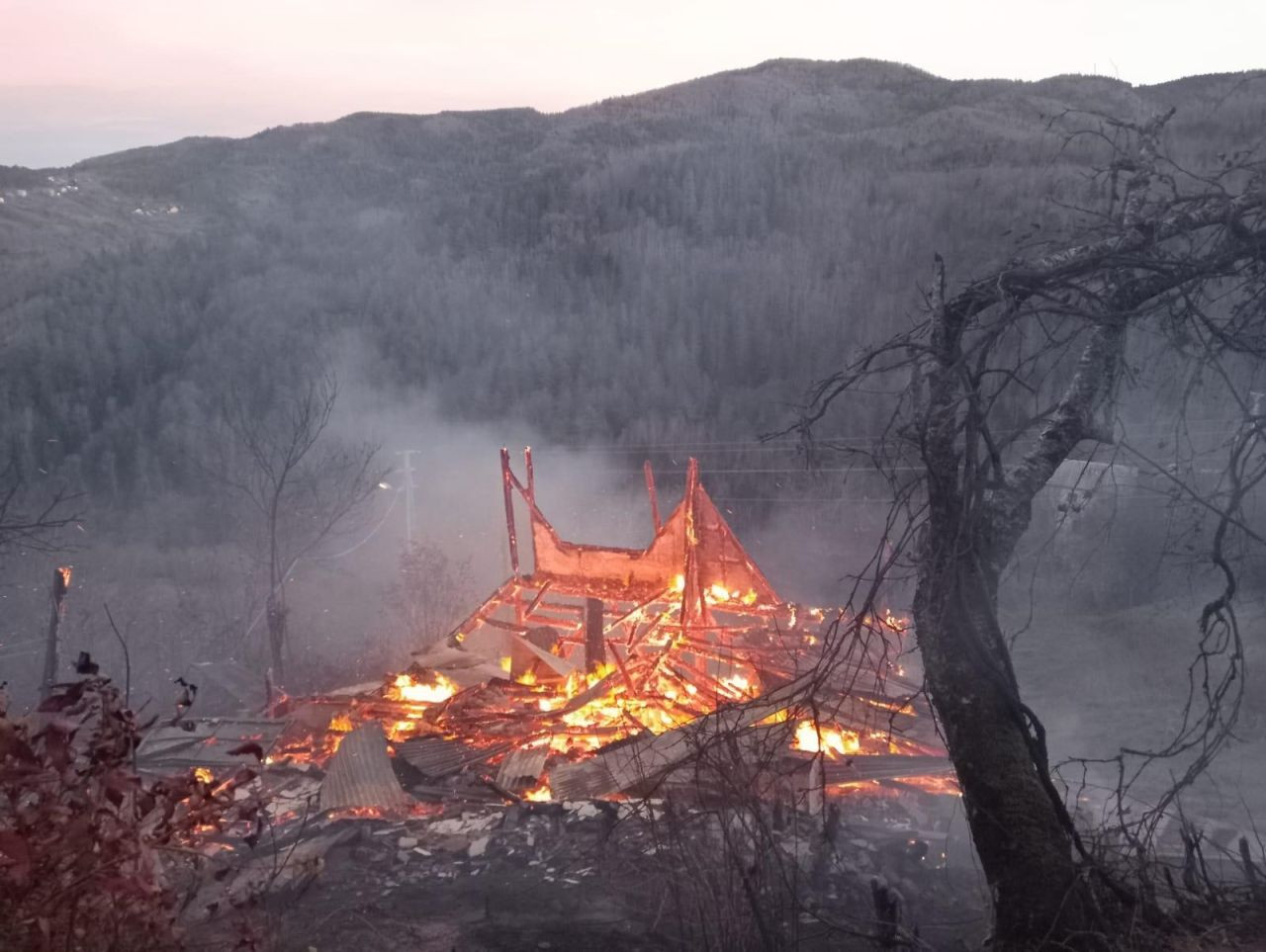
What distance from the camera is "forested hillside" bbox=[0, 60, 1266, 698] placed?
1108 inches

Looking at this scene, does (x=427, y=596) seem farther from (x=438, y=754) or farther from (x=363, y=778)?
(x=363, y=778)

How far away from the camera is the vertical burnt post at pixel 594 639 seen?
37.5 feet

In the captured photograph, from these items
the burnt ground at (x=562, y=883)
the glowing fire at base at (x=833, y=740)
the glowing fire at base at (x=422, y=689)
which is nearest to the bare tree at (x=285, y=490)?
the glowing fire at base at (x=422, y=689)

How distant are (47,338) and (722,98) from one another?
1740 inches

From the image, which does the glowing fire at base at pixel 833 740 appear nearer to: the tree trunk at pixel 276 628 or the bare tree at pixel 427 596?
the tree trunk at pixel 276 628

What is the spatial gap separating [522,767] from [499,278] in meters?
35.6

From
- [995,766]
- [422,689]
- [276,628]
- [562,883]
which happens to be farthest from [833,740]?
[276,628]

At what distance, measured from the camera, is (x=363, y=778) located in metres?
9.23

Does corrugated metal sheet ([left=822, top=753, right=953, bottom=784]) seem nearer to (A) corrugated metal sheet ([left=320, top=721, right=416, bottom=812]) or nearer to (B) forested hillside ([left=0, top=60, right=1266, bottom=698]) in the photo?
(A) corrugated metal sheet ([left=320, top=721, right=416, bottom=812])

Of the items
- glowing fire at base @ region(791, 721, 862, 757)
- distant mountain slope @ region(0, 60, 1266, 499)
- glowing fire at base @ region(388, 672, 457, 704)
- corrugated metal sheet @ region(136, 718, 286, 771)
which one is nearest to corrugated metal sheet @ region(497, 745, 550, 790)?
glowing fire at base @ region(388, 672, 457, 704)

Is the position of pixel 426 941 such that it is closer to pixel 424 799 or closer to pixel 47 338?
pixel 424 799

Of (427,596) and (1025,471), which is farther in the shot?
(427,596)

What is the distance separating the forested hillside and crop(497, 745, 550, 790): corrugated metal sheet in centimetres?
798

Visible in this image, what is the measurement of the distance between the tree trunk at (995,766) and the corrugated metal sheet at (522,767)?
5357 millimetres
